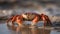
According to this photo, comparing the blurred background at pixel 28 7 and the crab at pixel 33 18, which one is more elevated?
the blurred background at pixel 28 7

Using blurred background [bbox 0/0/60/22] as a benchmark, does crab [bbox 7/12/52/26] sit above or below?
below

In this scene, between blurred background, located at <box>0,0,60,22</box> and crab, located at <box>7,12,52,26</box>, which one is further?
blurred background, located at <box>0,0,60,22</box>

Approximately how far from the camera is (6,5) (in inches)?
162

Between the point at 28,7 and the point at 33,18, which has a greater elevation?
the point at 28,7

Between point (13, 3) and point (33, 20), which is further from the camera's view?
point (13, 3)

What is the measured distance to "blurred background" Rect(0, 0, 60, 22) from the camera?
3754 millimetres

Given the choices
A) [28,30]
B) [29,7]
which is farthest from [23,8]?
[28,30]

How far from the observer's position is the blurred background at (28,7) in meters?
3.75

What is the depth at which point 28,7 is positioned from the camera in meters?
3.95

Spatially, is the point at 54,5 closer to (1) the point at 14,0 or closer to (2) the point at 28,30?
(1) the point at 14,0

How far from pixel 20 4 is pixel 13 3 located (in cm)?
13

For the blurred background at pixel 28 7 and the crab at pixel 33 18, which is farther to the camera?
the blurred background at pixel 28 7

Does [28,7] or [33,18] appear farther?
[28,7]

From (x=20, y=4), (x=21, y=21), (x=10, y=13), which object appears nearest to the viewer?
(x=21, y=21)
